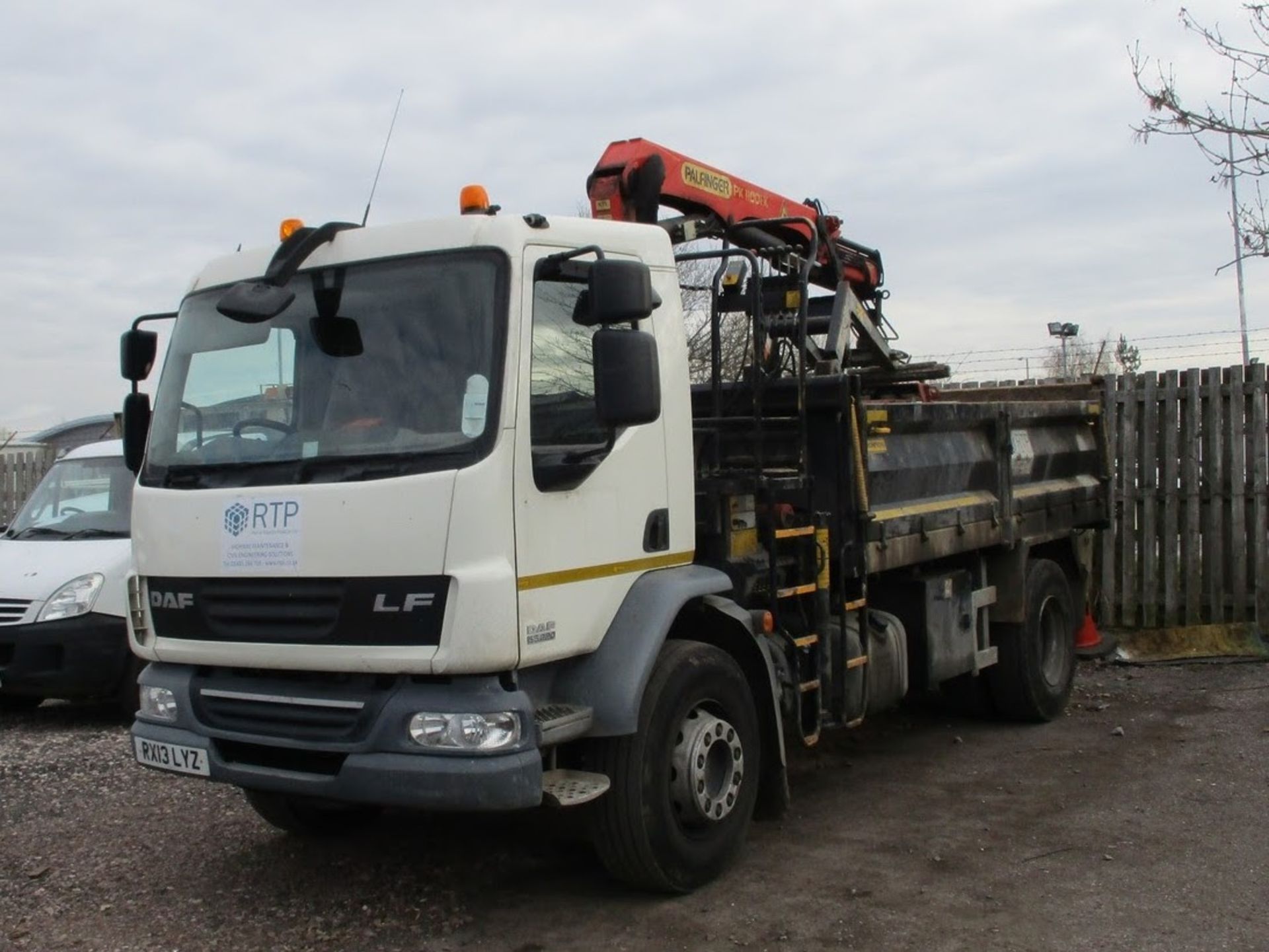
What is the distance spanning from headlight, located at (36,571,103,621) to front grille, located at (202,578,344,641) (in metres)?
3.96

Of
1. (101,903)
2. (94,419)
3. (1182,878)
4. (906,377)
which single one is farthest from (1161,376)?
(94,419)

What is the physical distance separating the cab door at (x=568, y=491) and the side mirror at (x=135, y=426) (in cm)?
201

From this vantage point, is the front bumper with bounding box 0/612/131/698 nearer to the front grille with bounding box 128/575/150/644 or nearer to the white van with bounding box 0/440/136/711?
the white van with bounding box 0/440/136/711

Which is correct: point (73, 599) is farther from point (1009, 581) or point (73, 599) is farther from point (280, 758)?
point (1009, 581)

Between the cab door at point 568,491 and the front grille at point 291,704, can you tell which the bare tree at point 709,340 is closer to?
the cab door at point 568,491

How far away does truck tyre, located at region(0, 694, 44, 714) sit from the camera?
9.09 m

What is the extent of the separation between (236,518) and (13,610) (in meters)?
4.49

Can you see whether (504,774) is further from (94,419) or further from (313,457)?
(94,419)

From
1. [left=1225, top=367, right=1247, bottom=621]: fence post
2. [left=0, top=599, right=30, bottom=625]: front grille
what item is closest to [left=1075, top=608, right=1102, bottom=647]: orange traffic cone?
[left=1225, top=367, right=1247, bottom=621]: fence post

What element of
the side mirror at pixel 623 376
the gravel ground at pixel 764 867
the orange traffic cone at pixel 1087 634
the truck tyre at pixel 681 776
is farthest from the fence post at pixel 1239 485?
the side mirror at pixel 623 376

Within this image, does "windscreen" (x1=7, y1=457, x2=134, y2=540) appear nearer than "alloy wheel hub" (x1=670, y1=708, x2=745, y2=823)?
No

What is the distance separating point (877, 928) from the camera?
15.6 ft

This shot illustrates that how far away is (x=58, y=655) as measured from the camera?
820 centimetres

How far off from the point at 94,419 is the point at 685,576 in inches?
539
